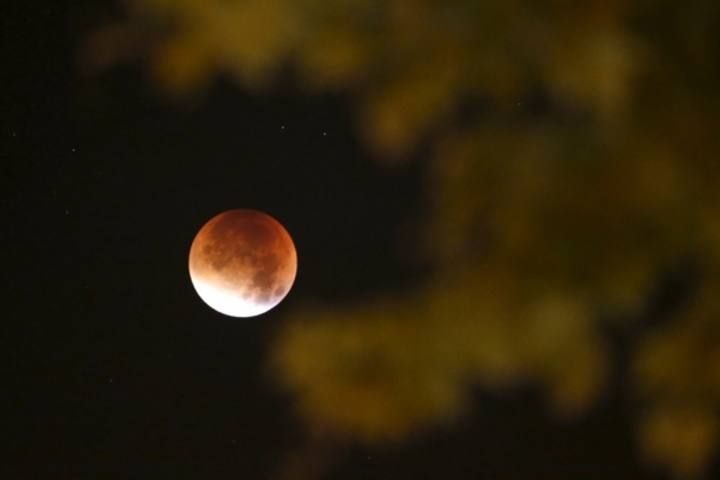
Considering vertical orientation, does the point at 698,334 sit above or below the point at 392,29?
below

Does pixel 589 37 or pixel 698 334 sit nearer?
pixel 589 37

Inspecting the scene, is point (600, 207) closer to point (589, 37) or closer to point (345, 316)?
point (589, 37)

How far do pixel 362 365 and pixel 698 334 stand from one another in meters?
0.37

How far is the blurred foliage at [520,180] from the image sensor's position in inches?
56.2

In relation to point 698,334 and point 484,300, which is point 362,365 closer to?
point 484,300

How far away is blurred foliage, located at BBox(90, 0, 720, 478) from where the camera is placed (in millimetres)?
1427

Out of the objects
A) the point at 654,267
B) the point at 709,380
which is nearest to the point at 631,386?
the point at 709,380

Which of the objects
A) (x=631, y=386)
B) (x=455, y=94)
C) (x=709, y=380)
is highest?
(x=455, y=94)

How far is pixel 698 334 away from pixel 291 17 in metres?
0.55

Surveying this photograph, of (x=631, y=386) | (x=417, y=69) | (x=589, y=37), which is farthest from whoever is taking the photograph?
(x=631, y=386)

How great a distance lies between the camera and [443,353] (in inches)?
56.8

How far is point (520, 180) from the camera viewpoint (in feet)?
4.78

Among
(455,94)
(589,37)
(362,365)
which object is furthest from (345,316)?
(589,37)

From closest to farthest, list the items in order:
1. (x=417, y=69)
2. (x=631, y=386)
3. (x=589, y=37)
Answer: (x=589, y=37) < (x=417, y=69) < (x=631, y=386)
